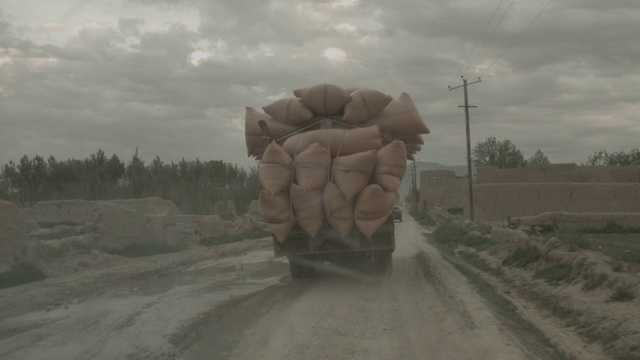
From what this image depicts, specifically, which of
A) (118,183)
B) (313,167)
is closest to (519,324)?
(313,167)

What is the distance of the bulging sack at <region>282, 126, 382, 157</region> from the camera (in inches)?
505

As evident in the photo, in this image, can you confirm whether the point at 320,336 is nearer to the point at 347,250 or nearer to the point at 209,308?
the point at 209,308

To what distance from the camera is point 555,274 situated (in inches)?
498

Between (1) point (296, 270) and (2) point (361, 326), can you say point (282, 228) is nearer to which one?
(1) point (296, 270)

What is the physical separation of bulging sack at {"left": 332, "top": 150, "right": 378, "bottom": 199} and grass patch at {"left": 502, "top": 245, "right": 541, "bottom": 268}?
541 cm

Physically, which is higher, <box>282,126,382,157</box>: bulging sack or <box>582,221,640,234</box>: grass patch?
<box>282,126,382,157</box>: bulging sack

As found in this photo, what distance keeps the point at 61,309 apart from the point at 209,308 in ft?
8.40

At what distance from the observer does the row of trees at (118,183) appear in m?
47.9

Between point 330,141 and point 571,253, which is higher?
point 330,141

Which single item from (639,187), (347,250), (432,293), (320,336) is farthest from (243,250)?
(639,187)

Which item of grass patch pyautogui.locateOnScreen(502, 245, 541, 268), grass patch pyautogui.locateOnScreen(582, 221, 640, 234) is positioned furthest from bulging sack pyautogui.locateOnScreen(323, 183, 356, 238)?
grass patch pyautogui.locateOnScreen(582, 221, 640, 234)

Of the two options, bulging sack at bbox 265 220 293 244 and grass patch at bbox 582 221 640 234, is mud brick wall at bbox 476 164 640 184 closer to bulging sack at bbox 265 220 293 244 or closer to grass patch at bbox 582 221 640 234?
grass patch at bbox 582 221 640 234

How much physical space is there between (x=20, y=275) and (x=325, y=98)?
25.8 ft

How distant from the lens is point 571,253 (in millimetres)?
13070
